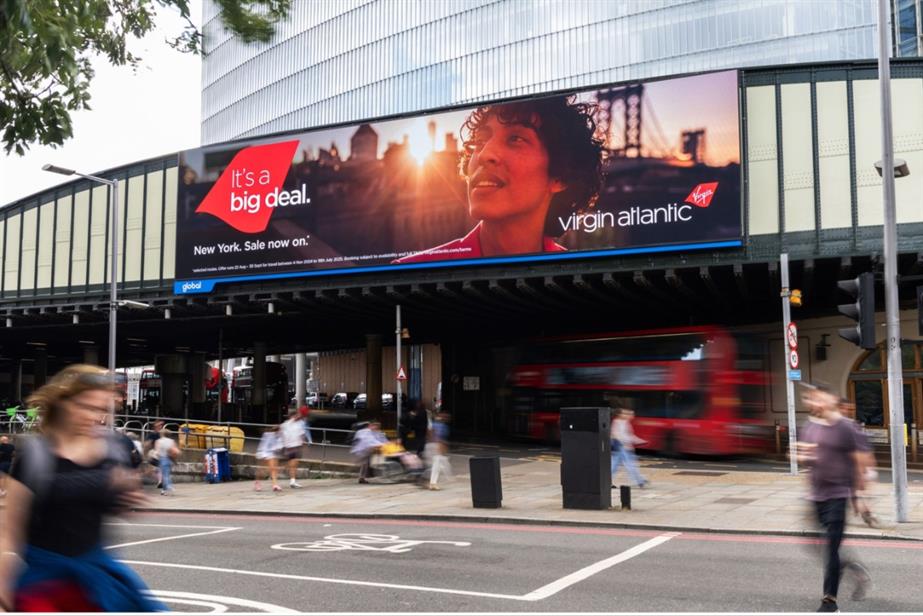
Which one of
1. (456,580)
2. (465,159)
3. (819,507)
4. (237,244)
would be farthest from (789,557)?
(237,244)

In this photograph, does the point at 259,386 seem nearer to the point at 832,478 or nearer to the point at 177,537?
the point at 177,537

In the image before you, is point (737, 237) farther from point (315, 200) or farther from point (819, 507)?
point (819, 507)

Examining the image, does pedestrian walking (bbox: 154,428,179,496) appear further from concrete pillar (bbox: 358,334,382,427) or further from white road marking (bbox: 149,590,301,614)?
concrete pillar (bbox: 358,334,382,427)

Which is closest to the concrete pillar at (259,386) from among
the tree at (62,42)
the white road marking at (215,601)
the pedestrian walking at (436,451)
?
the pedestrian walking at (436,451)

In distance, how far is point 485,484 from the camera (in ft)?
49.6

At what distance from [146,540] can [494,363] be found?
2213 cm

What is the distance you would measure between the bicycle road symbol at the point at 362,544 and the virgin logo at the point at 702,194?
18.0 m

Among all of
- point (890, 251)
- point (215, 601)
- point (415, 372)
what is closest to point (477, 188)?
point (890, 251)

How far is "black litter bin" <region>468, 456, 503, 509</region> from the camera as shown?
49.1 feet

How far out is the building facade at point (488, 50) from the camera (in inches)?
2589

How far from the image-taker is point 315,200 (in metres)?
32.9

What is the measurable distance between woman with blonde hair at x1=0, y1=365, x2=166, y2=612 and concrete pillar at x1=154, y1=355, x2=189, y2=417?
5334 centimetres

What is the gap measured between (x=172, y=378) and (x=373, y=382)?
77.2ft

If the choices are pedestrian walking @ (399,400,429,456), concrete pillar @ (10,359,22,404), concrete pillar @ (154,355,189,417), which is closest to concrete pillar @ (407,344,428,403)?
concrete pillar @ (154,355,189,417)
